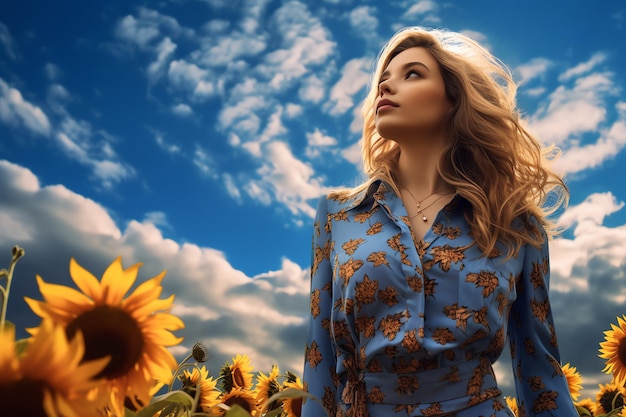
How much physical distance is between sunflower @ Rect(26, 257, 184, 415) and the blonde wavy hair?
2.10 meters

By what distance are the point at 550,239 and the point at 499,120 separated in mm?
611

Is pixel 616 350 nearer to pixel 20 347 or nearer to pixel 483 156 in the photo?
pixel 483 156

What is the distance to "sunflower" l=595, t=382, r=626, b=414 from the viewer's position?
339 cm

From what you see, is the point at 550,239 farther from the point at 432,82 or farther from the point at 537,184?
the point at 432,82

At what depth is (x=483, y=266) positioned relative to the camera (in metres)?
2.50

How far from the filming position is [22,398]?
539 millimetres

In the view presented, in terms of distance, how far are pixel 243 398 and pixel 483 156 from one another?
1.56m

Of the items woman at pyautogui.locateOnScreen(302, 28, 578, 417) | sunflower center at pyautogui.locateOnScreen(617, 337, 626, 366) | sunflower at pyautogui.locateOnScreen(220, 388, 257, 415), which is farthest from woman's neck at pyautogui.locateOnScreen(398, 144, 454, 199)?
sunflower at pyautogui.locateOnScreen(220, 388, 257, 415)

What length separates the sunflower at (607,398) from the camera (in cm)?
339

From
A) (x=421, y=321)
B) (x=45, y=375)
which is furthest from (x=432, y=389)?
(x=45, y=375)

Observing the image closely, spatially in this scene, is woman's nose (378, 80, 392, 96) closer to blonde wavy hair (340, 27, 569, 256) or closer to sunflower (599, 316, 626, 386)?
blonde wavy hair (340, 27, 569, 256)

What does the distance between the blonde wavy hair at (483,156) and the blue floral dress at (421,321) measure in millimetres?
84

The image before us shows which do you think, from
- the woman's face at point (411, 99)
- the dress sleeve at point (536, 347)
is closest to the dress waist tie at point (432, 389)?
the dress sleeve at point (536, 347)

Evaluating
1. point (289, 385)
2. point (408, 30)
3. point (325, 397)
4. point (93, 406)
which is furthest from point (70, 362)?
point (408, 30)
